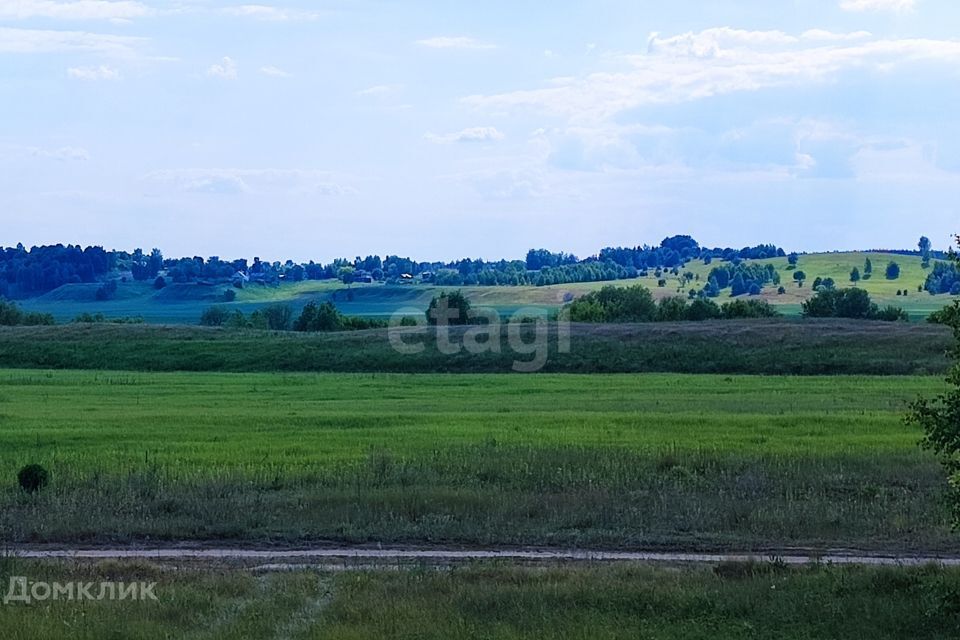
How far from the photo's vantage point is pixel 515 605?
1438 centimetres

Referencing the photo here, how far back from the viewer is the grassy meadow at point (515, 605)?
1338 centimetres

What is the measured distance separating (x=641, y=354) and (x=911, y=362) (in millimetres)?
16457

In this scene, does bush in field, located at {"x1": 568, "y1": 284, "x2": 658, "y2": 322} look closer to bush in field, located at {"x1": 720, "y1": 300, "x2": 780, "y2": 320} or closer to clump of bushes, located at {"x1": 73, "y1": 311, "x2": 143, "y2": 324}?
bush in field, located at {"x1": 720, "y1": 300, "x2": 780, "y2": 320}

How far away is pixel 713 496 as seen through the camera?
73.5 feet

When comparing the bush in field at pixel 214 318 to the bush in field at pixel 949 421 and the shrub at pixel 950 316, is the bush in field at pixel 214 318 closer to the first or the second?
the shrub at pixel 950 316

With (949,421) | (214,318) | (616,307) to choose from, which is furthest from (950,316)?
(214,318)

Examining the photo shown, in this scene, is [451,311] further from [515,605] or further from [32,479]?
[515,605]

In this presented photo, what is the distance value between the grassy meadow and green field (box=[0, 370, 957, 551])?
2.69 meters

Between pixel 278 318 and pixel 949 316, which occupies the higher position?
pixel 949 316

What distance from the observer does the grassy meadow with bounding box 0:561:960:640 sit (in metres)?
13.4

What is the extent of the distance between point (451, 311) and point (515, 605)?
92.5 m

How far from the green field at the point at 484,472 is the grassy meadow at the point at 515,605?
2.69 metres

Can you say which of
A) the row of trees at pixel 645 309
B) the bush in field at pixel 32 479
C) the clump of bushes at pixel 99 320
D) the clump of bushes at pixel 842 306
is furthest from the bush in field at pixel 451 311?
the bush in field at pixel 32 479

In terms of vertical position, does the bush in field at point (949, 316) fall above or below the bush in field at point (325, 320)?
above
